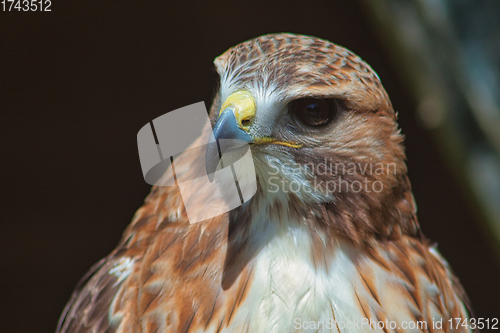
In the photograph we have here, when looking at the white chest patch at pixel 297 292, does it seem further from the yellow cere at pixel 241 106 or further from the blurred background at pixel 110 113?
the blurred background at pixel 110 113

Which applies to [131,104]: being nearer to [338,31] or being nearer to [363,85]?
[338,31]

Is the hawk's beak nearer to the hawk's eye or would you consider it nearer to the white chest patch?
the hawk's eye

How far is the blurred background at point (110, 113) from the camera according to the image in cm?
244

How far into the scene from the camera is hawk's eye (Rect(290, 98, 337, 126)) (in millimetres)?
1028

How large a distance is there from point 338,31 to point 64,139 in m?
2.05

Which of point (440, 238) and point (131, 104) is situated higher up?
point (131, 104)

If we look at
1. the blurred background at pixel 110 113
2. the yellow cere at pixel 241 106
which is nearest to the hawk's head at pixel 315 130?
the yellow cere at pixel 241 106

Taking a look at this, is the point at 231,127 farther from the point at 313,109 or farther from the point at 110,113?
the point at 110,113

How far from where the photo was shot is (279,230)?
1.13 m

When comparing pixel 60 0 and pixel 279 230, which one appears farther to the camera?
pixel 60 0

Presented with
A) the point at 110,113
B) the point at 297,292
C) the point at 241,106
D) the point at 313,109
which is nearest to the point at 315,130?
the point at 313,109

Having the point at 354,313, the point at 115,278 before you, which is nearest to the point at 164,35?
the point at 115,278

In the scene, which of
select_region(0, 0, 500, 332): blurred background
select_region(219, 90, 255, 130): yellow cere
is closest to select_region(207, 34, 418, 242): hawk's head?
select_region(219, 90, 255, 130): yellow cere

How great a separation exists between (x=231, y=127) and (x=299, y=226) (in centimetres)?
36
